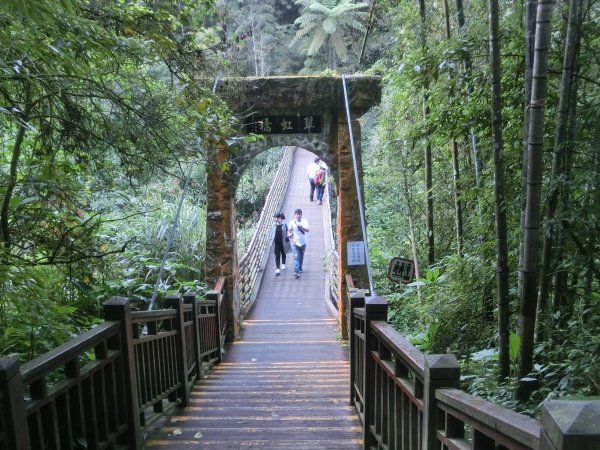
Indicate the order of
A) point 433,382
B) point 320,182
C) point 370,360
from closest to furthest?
point 433,382 < point 370,360 < point 320,182

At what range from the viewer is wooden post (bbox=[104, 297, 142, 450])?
241 cm

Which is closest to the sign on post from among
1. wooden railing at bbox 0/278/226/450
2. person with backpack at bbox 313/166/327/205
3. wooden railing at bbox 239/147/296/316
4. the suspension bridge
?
the suspension bridge

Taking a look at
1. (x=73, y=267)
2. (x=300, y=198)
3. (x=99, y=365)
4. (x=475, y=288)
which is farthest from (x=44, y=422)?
(x=300, y=198)

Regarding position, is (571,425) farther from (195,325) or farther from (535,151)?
(195,325)

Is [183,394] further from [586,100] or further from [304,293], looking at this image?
[304,293]

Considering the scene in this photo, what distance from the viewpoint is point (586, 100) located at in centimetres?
235

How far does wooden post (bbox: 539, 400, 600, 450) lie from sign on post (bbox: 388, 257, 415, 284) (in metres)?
4.26

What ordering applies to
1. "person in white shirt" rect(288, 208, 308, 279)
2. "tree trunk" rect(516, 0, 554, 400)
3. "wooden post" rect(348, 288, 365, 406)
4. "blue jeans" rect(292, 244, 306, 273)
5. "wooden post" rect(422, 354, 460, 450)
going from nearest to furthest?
"wooden post" rect(422, 354, 460, 450) < "tree trunk" rect(516, 0, 554, 400) < "wooden post" rect(348, 288, 365, 406) < "person in white shirt" rect(288, 208, 308, 279) < "blue jeans" rect(292, 244, 306, 273)

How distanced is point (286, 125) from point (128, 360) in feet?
14.6

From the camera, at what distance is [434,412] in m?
1.58

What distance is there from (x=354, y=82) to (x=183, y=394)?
429 centimetres

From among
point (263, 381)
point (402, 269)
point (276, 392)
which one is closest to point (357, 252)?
point (402, 269)

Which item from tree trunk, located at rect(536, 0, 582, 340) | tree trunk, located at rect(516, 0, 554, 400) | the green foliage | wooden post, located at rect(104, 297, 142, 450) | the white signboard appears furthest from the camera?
the white signboard

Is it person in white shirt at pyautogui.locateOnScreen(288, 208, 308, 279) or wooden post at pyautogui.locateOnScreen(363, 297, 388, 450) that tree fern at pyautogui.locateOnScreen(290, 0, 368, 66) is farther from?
wooden post at pyautogui.locateOnScreen(363, 297, 388, 450)
